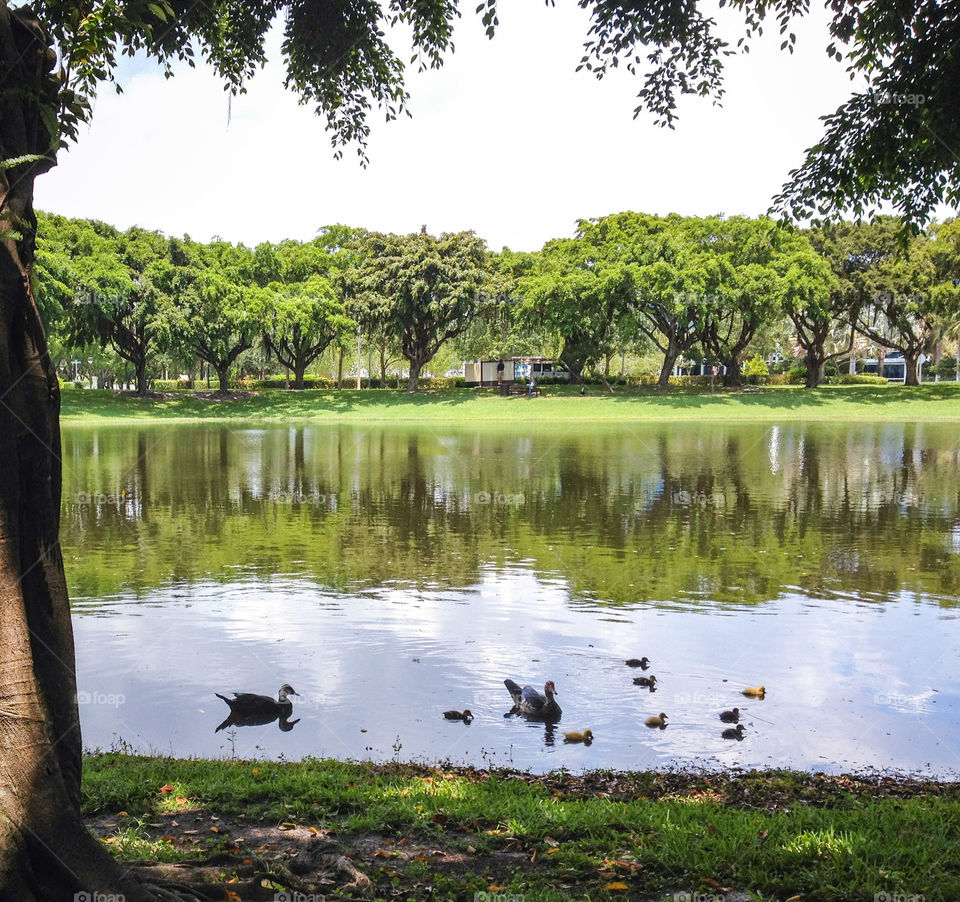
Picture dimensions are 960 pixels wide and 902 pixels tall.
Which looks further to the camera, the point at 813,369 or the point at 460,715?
the point at 813,369

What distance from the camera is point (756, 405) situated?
54.6m

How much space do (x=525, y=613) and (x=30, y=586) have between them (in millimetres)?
8202

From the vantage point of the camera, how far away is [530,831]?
5.20m

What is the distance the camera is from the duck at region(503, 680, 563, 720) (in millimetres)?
8141

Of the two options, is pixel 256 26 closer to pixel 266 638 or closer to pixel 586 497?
pixel 266 638

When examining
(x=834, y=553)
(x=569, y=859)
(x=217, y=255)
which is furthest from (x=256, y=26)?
(x=217, y=255)

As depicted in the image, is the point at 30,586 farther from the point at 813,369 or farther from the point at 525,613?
the point at 813,369

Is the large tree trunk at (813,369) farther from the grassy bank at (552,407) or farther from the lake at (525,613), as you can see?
the lake at (525,613)

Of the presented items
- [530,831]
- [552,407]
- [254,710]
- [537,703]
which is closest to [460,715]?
[537,703]

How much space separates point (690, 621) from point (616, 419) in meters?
39.5

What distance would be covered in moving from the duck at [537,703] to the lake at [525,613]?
18 centimetres

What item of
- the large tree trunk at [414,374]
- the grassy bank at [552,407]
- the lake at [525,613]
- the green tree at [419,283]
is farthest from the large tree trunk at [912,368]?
the lake at [525,613]

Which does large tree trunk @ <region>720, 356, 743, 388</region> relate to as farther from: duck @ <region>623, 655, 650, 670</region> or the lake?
duck @ <region>623, 655, 650, 670</region>

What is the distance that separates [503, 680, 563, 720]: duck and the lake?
18 cm
